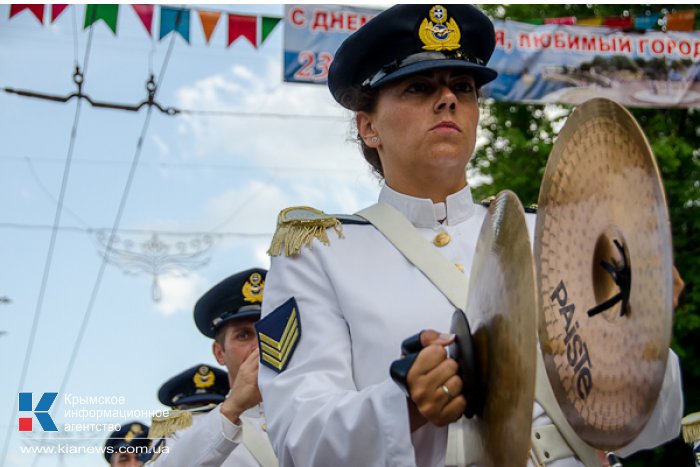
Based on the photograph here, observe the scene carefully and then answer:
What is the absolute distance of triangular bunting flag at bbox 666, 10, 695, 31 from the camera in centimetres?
1177

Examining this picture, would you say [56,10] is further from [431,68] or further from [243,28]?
[431,68]

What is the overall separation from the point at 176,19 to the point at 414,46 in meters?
7.18

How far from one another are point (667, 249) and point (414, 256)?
3.72 ft

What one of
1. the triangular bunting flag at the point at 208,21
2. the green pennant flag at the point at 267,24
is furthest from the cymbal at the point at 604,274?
the green pennant flag at the point at 267,24

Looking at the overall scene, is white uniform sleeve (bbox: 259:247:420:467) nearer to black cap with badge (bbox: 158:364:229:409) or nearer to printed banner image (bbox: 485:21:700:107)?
black cap with badge (bbox: 158:364:229:409)

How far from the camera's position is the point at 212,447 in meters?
4.68

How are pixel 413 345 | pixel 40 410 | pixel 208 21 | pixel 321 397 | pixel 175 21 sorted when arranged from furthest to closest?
pixel 208 21
pixel 175 21
pixel 40 410
pixel 321 397
pixel 413 345

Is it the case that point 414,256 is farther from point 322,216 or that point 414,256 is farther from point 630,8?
point 630,8

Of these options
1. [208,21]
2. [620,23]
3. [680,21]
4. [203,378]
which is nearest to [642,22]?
[620,23]

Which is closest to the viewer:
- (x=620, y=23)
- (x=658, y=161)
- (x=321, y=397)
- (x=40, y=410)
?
(x=321, y=397)

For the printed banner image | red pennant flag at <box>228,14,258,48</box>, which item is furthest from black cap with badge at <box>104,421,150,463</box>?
the printed banner image

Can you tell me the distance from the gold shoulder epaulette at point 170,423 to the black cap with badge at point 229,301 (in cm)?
73

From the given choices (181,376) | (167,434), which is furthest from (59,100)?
(167,434)

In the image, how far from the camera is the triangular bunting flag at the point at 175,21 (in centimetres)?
948
